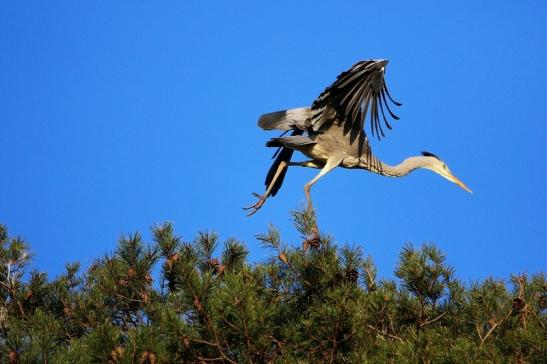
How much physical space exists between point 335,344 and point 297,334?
24 centimetres

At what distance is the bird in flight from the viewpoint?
6871mm

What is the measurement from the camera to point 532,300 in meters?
6.18

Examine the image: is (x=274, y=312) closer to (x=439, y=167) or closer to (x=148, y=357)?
(x=148, y=357)

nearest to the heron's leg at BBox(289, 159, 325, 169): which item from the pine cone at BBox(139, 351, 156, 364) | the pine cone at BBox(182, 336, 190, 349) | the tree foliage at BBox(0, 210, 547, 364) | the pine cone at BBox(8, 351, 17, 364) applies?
the tree foliage at BBox(0, 210, 547, 364)

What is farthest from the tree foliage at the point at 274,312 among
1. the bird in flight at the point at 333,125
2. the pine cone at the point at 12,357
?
the bird in flight at the point at 333,125

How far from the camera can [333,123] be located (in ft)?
23.6

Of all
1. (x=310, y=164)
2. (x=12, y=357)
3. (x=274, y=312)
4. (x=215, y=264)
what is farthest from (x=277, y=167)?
(x=12, y=357)

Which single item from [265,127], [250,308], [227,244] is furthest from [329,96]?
[250,308]

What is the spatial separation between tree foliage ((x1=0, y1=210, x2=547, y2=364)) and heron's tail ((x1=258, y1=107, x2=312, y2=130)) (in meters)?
1.37

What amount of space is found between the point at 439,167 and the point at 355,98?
2.38 metres

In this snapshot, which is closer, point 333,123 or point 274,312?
point 274,312

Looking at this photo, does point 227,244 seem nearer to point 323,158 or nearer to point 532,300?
point 323,158

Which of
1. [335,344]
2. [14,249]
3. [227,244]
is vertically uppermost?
[14,249]

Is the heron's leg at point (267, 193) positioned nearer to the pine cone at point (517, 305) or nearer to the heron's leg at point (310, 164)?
the heron's leg at point (310, 164)
